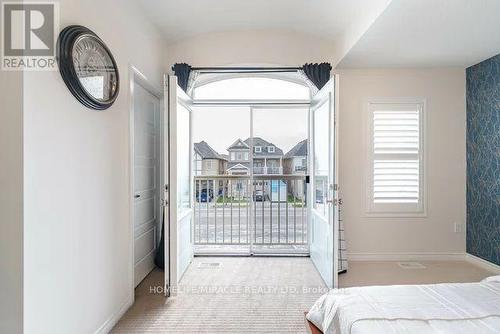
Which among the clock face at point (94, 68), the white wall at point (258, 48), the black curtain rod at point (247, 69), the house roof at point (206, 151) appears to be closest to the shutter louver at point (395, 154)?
the white wall at point (258, 48)

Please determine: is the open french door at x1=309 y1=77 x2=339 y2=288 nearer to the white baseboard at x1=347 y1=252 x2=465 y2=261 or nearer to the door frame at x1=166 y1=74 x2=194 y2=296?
the white baseboard at x1=347 y1=252 x2=465 y2=261

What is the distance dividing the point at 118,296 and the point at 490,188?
385 centimetres

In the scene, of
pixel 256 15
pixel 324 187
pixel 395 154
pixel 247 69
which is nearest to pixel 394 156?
pixel 395 154

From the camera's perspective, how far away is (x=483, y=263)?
3.44m

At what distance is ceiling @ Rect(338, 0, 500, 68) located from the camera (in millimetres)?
2305

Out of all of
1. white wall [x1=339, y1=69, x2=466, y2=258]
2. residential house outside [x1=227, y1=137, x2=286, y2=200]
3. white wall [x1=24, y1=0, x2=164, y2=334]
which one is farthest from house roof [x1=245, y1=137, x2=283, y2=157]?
white wall [x1=24, y1=0, x2=164, y2=334]

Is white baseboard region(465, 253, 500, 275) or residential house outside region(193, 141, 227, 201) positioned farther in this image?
residential house outside region(193, 141, 227, 201)

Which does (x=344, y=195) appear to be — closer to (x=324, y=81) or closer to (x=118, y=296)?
(x=324, y=81)

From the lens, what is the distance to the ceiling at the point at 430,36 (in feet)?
7.56

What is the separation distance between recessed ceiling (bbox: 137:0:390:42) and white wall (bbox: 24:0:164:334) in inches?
18.7

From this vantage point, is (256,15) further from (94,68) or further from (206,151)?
(206,151)

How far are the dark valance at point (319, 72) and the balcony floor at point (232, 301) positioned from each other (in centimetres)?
211

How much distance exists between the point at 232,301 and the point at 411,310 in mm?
1697

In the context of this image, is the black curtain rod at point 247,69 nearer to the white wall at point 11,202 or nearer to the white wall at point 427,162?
the white wall at point 427,162
